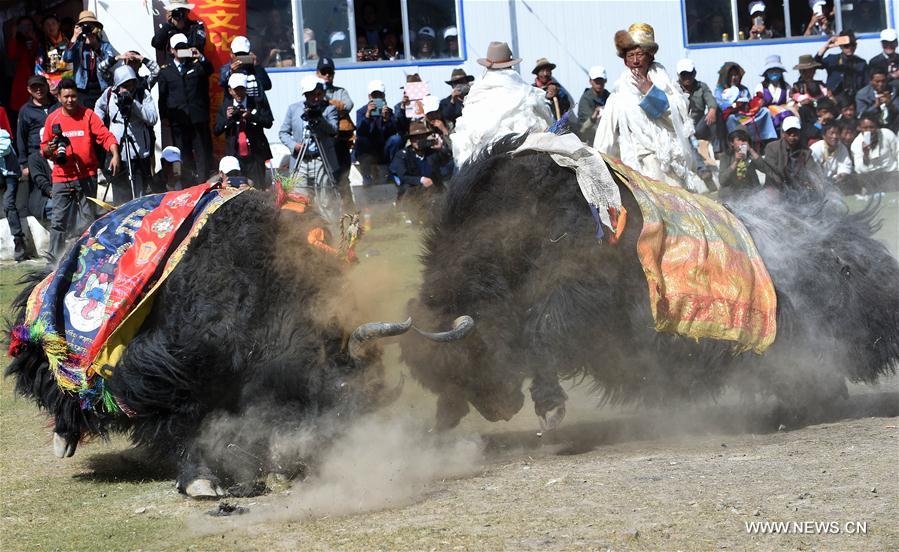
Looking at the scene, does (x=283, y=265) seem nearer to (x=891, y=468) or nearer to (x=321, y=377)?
(x=321, y=377)

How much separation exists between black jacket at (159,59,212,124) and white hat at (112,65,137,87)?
25.1 inches

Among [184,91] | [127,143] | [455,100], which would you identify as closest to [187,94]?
[184,91]

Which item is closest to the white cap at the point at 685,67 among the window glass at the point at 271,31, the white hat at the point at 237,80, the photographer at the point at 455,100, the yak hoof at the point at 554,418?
the photographer at the point at 455,100

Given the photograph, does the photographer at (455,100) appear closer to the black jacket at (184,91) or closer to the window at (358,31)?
the window at (358,31)

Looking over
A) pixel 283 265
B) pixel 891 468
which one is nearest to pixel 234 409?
pixel 283 265

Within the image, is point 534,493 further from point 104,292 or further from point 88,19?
point 88,19

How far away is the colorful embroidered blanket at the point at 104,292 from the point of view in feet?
17.6

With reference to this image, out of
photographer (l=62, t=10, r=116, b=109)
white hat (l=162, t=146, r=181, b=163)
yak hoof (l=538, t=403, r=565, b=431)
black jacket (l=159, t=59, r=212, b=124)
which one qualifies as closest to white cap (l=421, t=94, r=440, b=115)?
black jacket (l=159, t=59, r=212, b=124)

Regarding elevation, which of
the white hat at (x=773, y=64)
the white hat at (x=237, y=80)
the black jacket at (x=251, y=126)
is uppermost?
the white hat at (x=773, y=64)

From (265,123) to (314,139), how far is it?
0.86 metres

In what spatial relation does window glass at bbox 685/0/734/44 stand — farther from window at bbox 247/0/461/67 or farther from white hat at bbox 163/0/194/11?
white hat at bbox 163/0/194/11

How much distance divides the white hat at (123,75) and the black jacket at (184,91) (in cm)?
64

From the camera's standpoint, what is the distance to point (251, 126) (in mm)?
11555

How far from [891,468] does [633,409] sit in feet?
6.15
